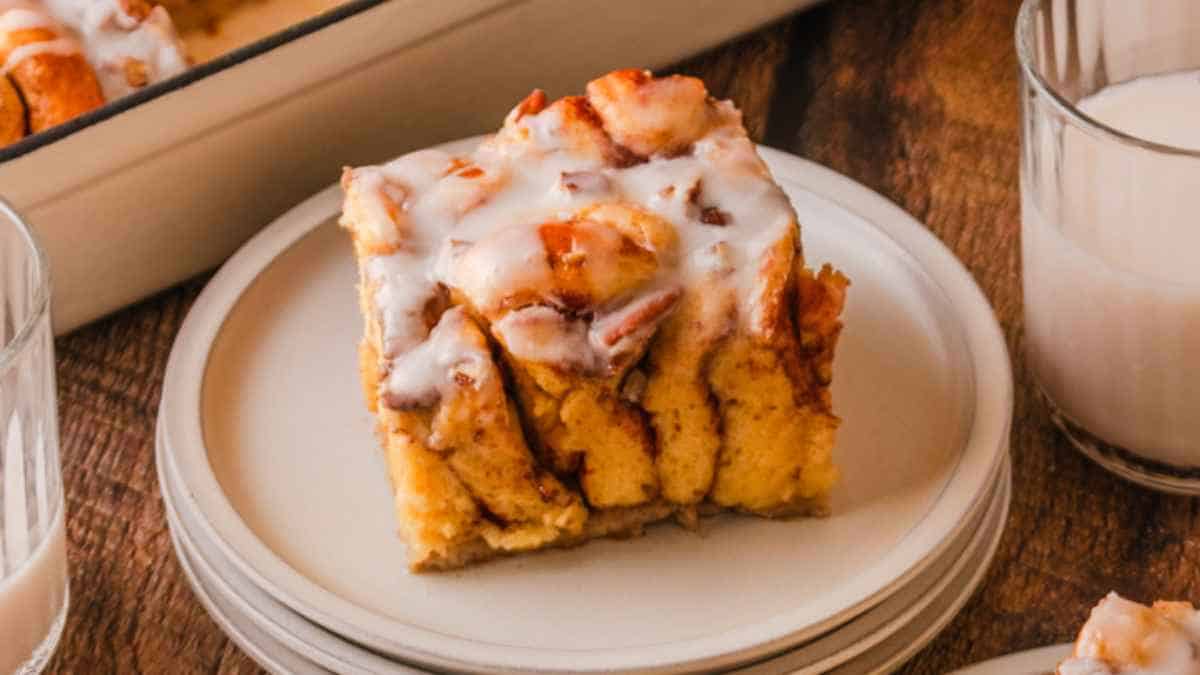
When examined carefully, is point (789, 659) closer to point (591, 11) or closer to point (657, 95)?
point (657, 95)

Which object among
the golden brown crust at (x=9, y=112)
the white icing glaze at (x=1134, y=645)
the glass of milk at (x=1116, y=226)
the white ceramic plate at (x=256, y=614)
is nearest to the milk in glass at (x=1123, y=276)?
the glass of milk at (x=1116, y=226)

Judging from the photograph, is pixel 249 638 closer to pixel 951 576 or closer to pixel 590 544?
pixel 590 544

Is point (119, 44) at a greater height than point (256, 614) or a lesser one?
greater

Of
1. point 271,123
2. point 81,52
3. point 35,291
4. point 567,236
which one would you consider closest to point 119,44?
point 81,52

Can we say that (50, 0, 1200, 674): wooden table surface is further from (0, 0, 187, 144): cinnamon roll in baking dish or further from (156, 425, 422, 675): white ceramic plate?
(0, 0, 187, 144): cinnamon roll in baking dish

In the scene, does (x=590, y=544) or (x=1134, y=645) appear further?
(x=590, y=544)

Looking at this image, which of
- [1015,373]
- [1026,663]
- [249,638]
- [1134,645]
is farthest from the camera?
[1015,373]

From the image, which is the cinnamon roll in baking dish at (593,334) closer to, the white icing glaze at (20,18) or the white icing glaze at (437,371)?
the white icing glaze at (437,371)
